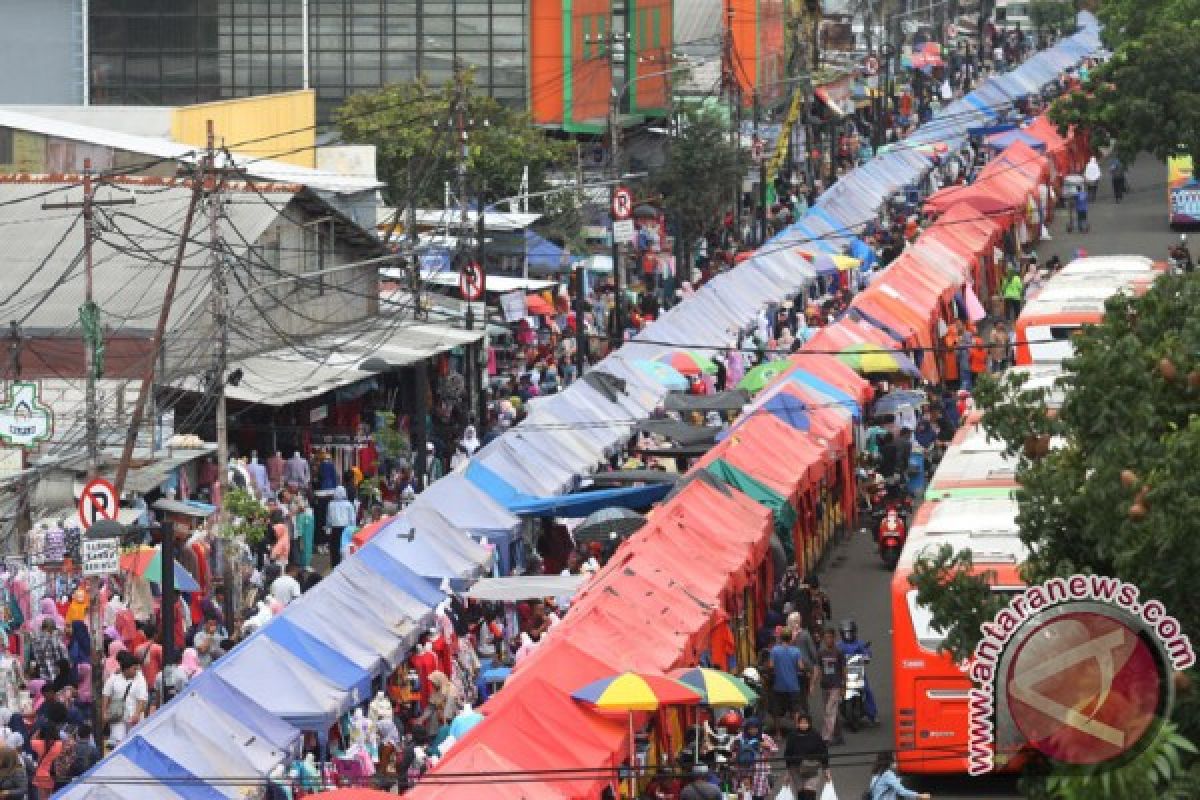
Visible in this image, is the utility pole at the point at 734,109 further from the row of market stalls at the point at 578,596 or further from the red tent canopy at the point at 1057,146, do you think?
the row of market stalls at the point at 578,596

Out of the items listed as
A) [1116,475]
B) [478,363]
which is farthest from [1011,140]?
[1116,475]

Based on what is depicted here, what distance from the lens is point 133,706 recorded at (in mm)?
27984

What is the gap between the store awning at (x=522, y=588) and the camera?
30.9 metres

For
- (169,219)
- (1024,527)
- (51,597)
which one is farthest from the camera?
(169,219)

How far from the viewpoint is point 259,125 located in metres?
55.3

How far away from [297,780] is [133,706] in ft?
8.80

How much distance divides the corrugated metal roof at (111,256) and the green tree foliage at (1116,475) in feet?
64.9

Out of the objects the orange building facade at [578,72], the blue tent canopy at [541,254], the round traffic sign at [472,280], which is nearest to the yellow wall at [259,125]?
the blue tent canopy at [541,254]

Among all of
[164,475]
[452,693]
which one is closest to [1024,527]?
[452,693]

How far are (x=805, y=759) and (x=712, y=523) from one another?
6941 millimetres

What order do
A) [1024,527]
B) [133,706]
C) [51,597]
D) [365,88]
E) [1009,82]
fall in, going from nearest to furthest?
[1024,527], [133,706], [51,597], [365,88], [1009,82]

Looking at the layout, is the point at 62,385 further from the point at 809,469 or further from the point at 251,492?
the point at 809,469

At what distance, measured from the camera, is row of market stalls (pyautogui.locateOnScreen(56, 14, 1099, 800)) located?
81.1 ft

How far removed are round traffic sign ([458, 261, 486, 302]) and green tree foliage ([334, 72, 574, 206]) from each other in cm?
1147
